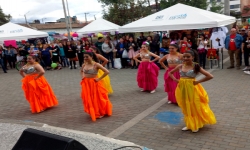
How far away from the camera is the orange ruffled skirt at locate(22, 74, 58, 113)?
7.07 meters

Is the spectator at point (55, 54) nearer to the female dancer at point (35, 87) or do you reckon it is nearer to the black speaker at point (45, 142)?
the female dancer at point (35, 87)

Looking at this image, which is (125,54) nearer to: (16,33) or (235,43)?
(235,43)

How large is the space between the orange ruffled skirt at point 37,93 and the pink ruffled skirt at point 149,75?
2920mm

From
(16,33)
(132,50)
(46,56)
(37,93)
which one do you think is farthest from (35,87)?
(16,33)

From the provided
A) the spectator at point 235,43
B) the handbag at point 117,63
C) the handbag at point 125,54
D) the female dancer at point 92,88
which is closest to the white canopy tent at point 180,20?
the spectator at point 235,43

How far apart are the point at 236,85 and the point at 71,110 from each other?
5048 mm

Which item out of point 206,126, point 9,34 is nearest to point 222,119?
point 206,126

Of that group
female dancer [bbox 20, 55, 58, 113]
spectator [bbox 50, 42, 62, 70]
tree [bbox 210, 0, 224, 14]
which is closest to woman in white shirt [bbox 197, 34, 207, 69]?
female dancer [bbox 20, 55, 58, 113]

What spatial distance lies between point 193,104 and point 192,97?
0.14m

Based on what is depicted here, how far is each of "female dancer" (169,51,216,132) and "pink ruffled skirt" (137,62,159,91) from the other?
309 centimetres

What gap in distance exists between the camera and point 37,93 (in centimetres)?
714

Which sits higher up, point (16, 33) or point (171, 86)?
point (16, 33)

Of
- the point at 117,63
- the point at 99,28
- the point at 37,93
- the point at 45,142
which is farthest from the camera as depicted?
the point at 99,28

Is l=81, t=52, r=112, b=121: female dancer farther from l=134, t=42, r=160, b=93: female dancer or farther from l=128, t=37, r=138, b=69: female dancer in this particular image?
l=128, t=37, r=138, b=69: female dancer
